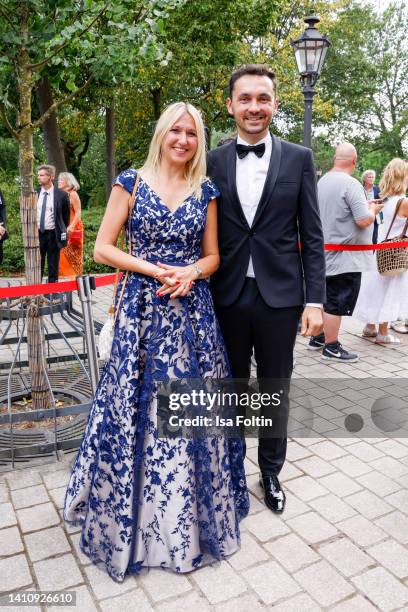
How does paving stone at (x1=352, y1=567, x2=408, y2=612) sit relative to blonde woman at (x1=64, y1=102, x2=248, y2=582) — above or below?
below

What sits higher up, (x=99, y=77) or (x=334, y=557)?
(x=99, y=77)

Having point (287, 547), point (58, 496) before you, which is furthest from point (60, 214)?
point (287, 547)

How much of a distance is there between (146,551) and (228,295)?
4.13 ft

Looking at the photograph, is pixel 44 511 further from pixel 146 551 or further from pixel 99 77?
pixel 99 77

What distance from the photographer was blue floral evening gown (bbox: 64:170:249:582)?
2.37 m

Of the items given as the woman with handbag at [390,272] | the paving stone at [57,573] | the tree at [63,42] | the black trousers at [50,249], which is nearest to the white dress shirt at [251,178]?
the tree at [63,42]

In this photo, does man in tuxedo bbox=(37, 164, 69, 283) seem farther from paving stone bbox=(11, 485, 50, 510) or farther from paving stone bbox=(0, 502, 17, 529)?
paving stone bbox=(0, 502, 17, 529)

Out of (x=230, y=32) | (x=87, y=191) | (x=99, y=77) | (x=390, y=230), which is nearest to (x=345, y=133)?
(x=87, y=191)

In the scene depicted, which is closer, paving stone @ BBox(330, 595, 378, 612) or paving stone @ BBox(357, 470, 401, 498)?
paving stone @ BBox(330, 595, 378, 612)

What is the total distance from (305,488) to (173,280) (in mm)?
1628

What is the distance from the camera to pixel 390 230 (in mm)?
5824

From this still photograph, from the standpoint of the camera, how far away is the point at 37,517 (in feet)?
9.39

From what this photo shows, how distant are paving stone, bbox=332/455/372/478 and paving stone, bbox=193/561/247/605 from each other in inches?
47.3
